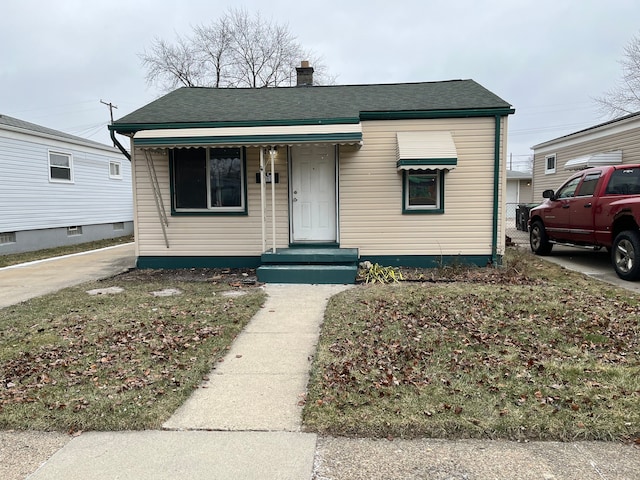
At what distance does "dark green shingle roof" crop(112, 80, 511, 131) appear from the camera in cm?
855

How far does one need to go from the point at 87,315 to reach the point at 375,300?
3799 mm

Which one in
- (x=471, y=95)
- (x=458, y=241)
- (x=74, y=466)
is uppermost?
(x=471, y=95)

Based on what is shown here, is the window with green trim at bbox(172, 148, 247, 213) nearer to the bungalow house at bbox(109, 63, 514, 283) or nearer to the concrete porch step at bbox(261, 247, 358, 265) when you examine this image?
the bungalow house at bbox(109, 63, 514, 283)

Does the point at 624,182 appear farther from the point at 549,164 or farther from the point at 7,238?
the point at 7,238

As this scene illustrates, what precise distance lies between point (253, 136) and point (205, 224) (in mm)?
2244

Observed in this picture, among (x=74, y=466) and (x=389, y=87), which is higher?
(x=389, y=87)

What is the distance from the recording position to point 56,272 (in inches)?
372

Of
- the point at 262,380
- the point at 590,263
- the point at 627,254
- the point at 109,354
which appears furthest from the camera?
the point at 590,263

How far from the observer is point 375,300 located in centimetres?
636

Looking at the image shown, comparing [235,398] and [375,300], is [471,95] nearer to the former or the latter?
[375,300]

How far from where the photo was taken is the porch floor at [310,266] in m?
7.72

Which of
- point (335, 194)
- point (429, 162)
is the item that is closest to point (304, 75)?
point (335, 194)

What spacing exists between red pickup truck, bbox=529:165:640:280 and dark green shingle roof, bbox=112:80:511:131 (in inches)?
90.7

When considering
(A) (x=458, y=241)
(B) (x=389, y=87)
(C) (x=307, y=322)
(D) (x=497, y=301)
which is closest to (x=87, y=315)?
(C) (x=307, y=322)
